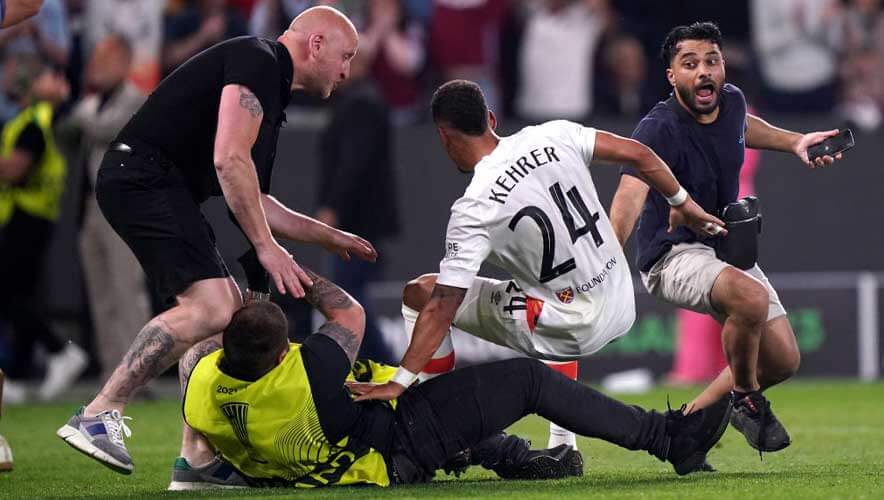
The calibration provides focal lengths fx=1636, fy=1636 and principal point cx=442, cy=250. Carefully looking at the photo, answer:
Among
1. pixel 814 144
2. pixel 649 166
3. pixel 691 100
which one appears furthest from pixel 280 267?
pixel 814 144

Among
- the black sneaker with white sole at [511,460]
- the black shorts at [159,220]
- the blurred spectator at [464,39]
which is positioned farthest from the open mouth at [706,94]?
the blurred spectator at [464,39]

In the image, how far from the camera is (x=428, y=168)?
1396 cm

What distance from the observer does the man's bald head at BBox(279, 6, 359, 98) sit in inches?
275

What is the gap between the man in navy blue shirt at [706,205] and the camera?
7578 millimetres

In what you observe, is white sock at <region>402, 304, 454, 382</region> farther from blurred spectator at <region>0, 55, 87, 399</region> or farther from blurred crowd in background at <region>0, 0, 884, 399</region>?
blurred spectator at <region>0, 55, 87, 399</region>

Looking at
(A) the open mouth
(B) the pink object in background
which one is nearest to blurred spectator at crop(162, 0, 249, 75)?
(B) the pink object in background

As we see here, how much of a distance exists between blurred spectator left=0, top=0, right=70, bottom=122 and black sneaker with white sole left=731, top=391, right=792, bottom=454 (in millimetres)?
7514

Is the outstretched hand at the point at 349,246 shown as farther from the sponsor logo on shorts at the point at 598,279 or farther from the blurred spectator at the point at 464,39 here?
the blurred spectator at the point at 464,39

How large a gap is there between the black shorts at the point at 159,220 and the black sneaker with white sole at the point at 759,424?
97.8 inches

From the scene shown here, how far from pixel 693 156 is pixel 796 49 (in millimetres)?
6794

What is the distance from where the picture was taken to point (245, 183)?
6.48 m

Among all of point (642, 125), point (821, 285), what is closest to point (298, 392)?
point (642, 125)

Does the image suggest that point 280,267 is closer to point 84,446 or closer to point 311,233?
point 311,233

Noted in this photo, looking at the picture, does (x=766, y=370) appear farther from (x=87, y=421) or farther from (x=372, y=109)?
(x=372, y=109)
